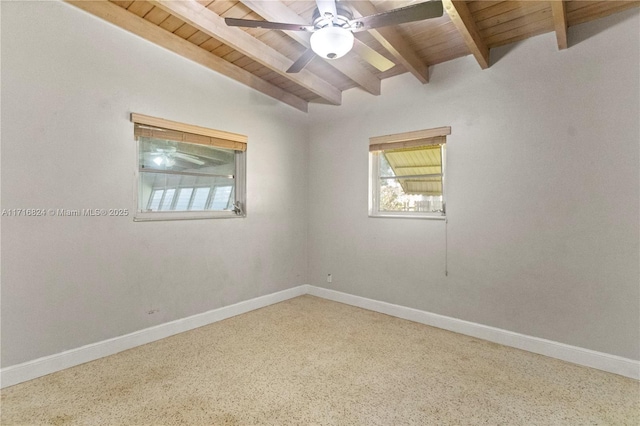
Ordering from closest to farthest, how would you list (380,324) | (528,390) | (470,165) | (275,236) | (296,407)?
(296,407) < (528,390) < (470,165) < (380,324) < (275,236)

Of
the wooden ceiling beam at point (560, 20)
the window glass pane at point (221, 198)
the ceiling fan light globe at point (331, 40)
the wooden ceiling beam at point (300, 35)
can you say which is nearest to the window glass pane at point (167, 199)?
the window glass pane at point (221, 198)

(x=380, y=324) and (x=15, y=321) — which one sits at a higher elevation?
(x=15, y=321)

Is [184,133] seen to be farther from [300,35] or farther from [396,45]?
[396,45]

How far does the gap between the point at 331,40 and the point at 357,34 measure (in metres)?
0.95

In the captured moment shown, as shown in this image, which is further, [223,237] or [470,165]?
[223,237]

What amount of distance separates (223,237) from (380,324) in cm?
191

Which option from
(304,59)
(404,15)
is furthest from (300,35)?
(404,15)

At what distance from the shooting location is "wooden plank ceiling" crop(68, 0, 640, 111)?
228cm

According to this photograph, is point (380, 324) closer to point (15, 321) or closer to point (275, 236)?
point (275, 236)

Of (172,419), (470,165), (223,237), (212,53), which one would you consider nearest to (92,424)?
(172,419)

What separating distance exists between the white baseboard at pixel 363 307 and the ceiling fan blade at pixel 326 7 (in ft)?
9.37

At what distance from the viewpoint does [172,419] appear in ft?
5.75

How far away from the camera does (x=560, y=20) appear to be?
7.25 feet

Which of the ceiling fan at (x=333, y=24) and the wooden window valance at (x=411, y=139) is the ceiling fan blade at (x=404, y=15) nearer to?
the ceiling fan at (x=333, y=24)
